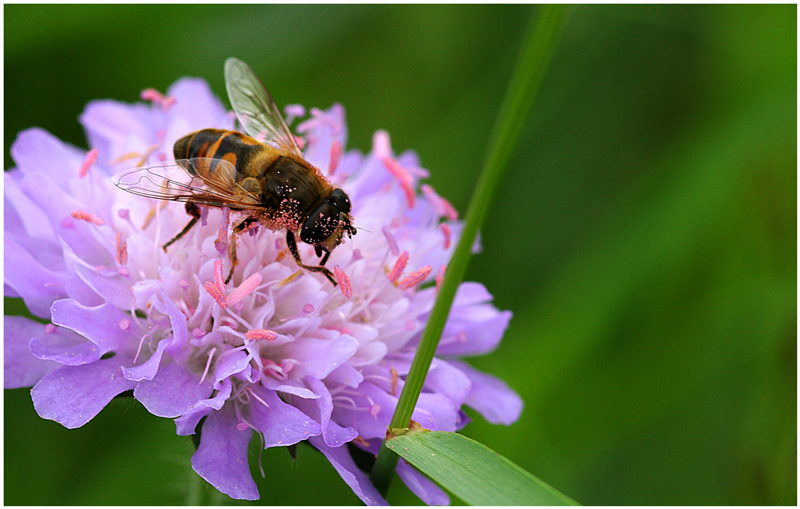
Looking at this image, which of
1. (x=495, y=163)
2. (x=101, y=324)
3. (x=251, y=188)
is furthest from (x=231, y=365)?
(x=495, y=163)

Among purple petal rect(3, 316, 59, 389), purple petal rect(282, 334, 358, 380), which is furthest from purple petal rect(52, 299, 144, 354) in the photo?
purple petal rect(282, 334, 358, 380)

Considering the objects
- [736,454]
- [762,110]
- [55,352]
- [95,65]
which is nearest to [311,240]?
[55,352]

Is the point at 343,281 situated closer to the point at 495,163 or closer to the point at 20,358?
the point at 495,163

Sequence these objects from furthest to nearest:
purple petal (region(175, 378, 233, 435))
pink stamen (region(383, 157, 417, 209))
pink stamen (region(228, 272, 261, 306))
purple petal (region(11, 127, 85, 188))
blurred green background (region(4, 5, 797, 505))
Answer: blurred green background (region(4, 5, 797, 505)), pink stamen (region(383, 157, 417, 209)), purple petal (region(11, 127, 85, 188)), pink stamen (region(228, 272, 261, 306)), purple petal (region(175, 378, 233, 435))

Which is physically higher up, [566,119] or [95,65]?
[566,119]

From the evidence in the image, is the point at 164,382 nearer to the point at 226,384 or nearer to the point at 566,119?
the point at 226,384

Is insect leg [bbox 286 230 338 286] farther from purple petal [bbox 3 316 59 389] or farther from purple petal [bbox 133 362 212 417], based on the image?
purple petal [bbox 3 316 59 389]
